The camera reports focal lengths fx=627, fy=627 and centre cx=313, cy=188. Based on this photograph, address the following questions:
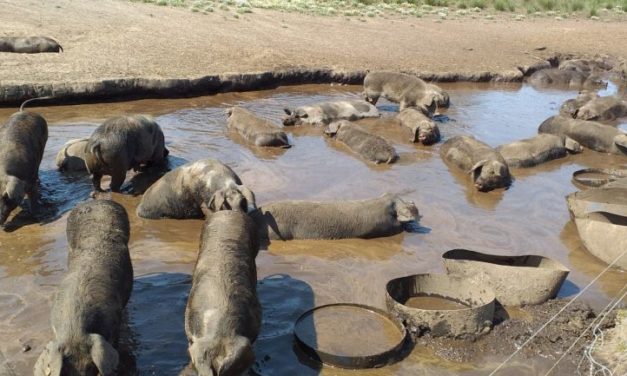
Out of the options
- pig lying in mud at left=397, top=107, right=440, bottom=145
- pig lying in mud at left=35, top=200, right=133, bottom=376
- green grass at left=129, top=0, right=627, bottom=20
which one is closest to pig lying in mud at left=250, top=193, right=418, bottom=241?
pig lying in mud at left=35, top=200, right=133, bottom=376

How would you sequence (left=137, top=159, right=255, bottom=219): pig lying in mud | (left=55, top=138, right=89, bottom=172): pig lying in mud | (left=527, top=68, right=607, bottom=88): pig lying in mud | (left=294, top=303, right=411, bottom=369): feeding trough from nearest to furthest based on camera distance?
(left=294, top=303, right=411, bottom=369): feeding trough < (left=137, top=159, right=255, bottom=219): pig lying in mud < (left=55, top=138, right=89, bottom=172): pig lying in mud < (left=527, top=68, right=607, bottom=88): pig lying in mud

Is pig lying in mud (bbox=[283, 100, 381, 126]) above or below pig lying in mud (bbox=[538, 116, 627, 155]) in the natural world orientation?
below

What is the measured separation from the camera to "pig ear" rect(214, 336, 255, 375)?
425cm

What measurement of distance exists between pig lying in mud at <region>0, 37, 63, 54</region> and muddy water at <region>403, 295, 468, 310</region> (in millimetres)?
12132

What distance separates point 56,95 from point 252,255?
318 inches

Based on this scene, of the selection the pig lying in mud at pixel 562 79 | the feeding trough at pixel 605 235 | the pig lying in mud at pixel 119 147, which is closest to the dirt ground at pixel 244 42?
the pig lying in mud at pixel 562 79

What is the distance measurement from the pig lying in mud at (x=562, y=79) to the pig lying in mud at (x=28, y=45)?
1308cm

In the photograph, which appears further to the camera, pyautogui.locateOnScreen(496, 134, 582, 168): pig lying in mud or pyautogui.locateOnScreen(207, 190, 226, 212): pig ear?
pyautogui.locateOnScreen(496, 134, 582, 168): pig lying in mud

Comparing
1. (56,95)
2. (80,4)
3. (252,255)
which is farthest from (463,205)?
(80,4)

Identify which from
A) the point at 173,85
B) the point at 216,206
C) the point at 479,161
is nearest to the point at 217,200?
the point at 216,206

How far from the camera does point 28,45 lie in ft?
48.9

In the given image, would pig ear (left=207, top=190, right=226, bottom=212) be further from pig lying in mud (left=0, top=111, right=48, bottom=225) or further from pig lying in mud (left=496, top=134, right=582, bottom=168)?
pig lying in mud (left=496, top=134, right=582, bottom=168)

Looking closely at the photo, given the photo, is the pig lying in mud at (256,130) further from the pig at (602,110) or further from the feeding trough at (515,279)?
the pig at (602,110)

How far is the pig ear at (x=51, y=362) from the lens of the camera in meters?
4.05
